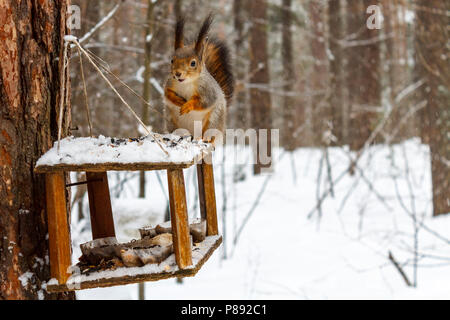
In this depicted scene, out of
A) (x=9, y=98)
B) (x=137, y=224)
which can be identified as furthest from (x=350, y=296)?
(x=9, y=98)

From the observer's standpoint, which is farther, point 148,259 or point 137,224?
point 137,224

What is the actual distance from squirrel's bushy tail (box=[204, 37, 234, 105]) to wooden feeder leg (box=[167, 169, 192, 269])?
33.3 inches

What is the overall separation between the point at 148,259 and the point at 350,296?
3.13 meters

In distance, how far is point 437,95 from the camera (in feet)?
19.1

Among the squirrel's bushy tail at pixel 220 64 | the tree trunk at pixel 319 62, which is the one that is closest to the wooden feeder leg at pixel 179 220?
the squirrel's bushy tail at pixel 220 64

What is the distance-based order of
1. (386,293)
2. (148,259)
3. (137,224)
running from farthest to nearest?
1. (386,293)
2. (137,224)
3. (148,259)

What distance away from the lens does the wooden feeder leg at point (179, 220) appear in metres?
1.50

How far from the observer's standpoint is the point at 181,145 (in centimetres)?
156

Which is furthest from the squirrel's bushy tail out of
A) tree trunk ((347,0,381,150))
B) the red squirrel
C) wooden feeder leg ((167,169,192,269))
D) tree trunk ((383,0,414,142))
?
tree trunk ((347,0,381,150))

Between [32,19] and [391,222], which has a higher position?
[32,19]

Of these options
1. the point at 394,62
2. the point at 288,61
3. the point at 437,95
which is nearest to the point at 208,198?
the point at 437,95

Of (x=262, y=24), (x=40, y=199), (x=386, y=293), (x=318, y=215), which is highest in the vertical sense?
(x=262, y=24)

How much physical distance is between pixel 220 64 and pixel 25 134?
3.35 ft
